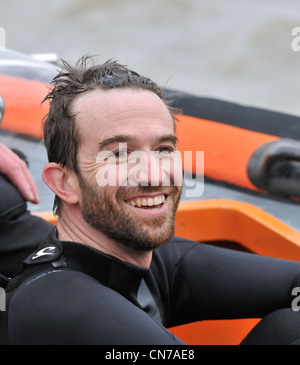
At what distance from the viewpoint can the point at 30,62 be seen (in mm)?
2438

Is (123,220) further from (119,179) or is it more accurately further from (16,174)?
(16,174)

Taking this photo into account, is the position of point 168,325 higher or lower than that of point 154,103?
lower

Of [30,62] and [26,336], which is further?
[30,62]

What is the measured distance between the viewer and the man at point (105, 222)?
86 cm

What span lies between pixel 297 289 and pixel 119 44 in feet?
16.2

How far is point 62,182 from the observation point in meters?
1.01

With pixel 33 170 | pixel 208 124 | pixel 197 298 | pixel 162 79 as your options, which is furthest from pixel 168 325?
pixel 162 79

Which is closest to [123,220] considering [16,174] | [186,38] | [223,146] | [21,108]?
[16,174]

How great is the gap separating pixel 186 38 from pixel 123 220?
5089 millimetres

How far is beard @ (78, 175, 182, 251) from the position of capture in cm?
94

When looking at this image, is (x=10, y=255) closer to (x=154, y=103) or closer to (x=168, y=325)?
(x=168, y=325)

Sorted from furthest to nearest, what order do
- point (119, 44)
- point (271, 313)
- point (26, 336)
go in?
1. point (119, 44)
2. point (271, 313)
3. point (26, 336)

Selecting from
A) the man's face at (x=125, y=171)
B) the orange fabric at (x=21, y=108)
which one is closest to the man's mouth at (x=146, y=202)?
the man's face at (x=125, y=171)

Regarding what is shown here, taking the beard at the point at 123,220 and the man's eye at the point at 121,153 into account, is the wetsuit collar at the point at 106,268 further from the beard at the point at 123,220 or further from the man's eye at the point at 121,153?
the man's eye at the point at 121,153
